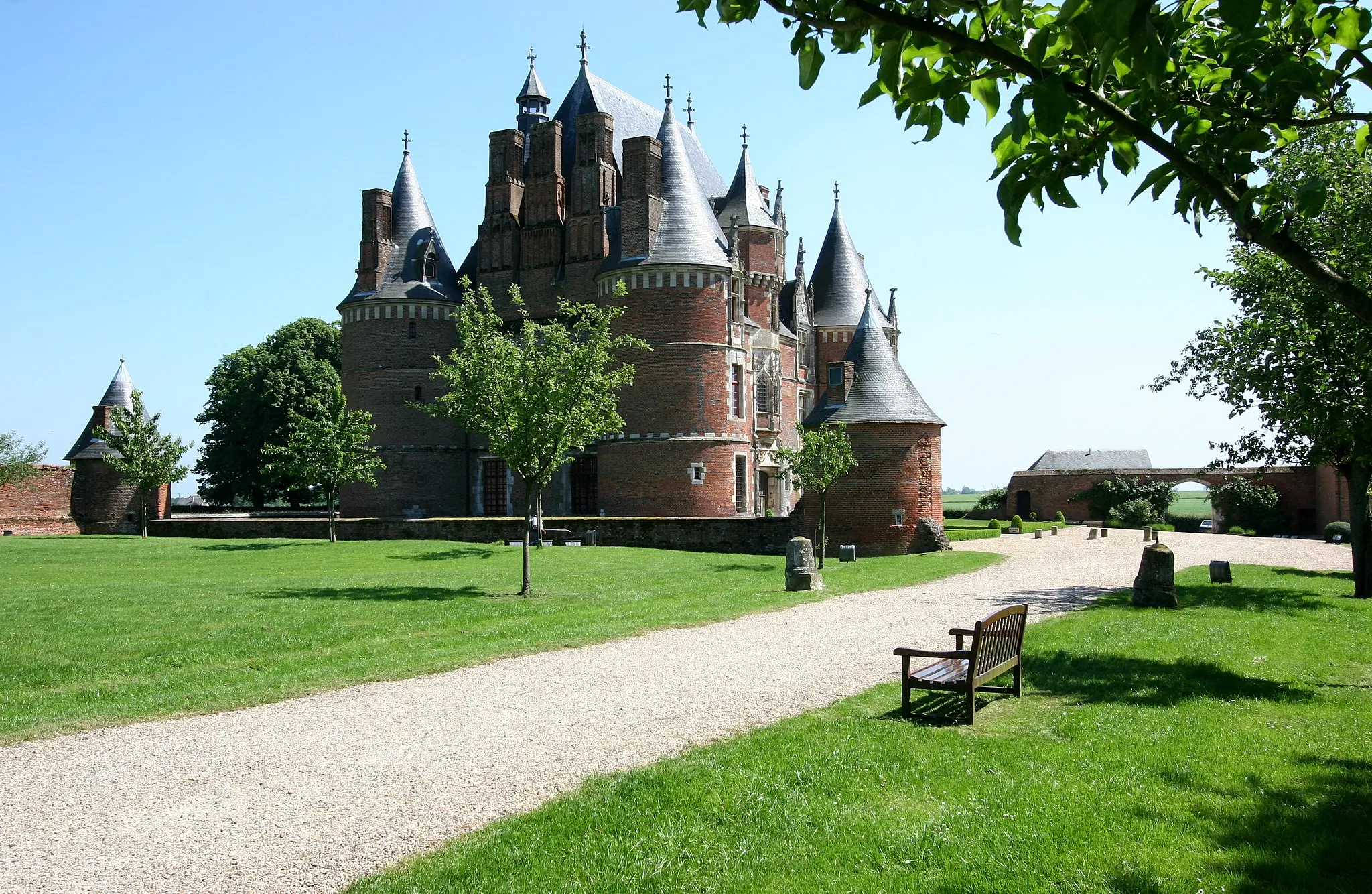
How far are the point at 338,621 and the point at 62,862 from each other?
9183 millimetres

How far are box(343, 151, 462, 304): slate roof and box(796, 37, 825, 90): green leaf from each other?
39.0 metres

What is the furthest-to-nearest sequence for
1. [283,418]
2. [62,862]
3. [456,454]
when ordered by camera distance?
[283,418] → [456,454] → [62,862]

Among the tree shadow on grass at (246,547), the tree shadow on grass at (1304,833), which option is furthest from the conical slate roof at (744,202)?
the tree shadow on grass at (1304,833)

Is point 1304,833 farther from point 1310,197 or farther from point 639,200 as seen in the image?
point 639,200

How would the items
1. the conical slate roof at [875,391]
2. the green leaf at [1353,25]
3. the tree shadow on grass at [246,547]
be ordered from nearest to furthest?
the green leaf at [1353,25] < the tree shadow on grass at [246,547] < the conical slate roof at [875,391]

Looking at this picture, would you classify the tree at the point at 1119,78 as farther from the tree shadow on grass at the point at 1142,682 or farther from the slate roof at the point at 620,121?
the slate roof at the point at 620,121

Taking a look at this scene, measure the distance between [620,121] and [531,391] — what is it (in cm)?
2905

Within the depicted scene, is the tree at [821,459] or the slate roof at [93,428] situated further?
the slate roof at [93,428]

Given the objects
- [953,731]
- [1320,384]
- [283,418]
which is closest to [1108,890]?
[953,731]

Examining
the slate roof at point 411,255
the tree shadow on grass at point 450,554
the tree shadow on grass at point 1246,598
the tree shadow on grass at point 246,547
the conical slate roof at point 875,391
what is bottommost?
the tree shadow on grass at point 1246,598

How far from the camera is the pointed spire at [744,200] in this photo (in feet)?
138

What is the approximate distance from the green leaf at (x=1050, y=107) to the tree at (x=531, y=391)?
14704 mm

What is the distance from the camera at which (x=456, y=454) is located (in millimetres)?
42000

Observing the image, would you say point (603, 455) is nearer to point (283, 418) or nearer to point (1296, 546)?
point (283, 418)
